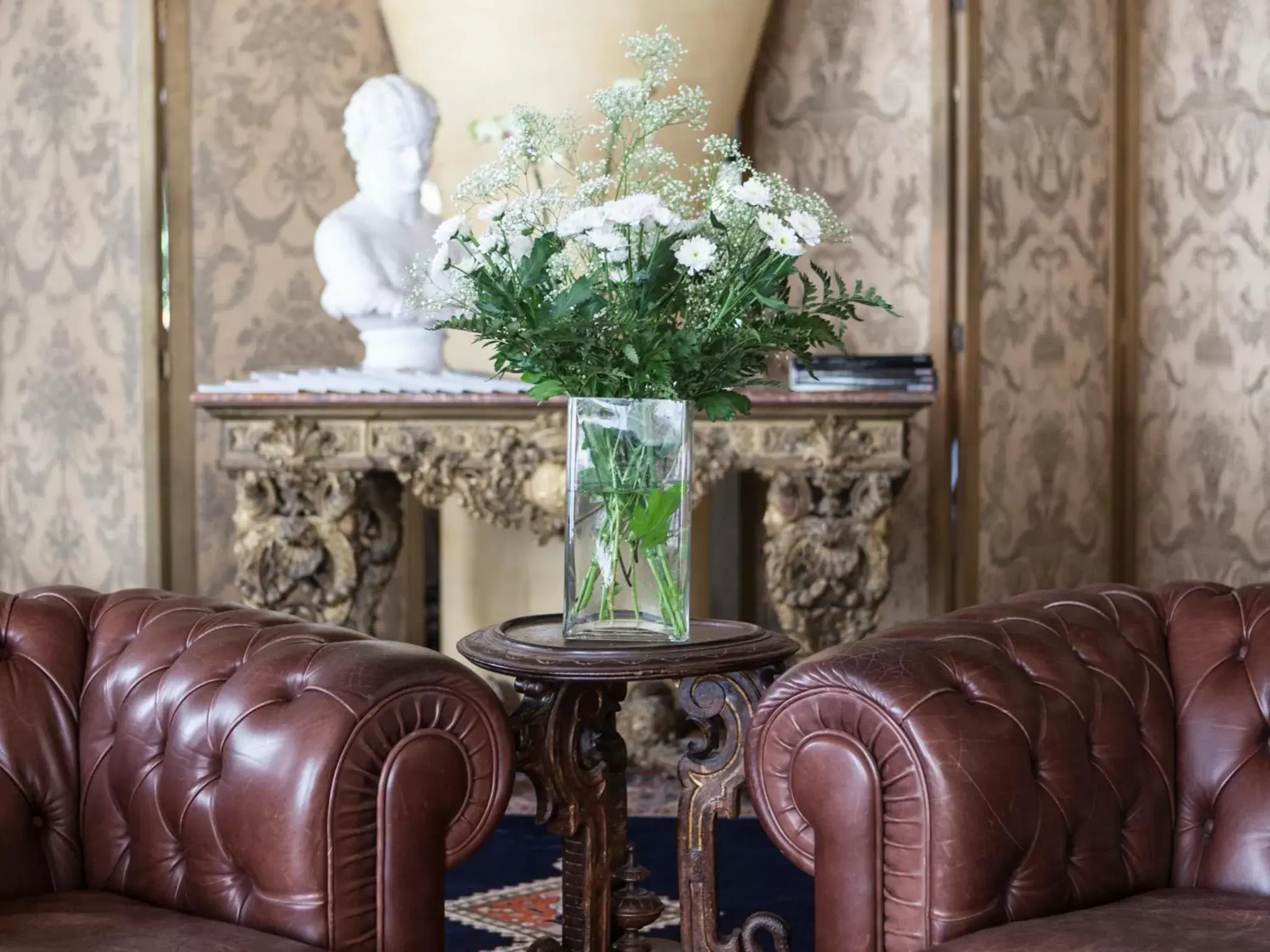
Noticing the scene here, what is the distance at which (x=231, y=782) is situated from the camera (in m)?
1.83

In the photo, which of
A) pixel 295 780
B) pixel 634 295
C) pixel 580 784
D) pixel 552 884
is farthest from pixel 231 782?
pixel 552 884

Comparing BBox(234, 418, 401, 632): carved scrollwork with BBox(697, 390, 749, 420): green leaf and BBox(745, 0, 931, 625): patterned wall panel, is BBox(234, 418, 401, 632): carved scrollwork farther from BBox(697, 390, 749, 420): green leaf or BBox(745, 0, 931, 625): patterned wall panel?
BBox(697, 390, 749, 420): green leaf

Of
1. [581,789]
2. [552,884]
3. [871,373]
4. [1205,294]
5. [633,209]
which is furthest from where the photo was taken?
[1205,294]

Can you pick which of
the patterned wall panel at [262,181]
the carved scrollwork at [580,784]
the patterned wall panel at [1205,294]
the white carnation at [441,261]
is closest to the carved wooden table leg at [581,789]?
the carved scrollwork at [580,784]

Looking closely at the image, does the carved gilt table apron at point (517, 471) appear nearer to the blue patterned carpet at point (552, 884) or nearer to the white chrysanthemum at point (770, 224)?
the blue patterned carpet at point (552, 884)

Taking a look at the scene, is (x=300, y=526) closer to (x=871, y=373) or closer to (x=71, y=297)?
(x=71, y=297)

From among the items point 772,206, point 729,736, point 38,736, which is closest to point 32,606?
point 38,736

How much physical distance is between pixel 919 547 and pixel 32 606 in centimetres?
264

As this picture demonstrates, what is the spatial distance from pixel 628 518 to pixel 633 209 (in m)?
0.40

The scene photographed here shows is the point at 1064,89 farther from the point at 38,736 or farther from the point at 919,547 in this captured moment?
the point at 38,736

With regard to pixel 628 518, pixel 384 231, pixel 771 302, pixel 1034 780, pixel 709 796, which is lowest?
pixel 709 796

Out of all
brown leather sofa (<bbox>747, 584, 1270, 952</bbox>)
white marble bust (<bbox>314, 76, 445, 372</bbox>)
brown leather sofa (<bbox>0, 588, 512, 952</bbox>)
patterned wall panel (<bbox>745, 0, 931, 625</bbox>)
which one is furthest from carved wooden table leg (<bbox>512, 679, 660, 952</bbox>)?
patterned wall panel (<bbox>745, 0, 931, 625</bbox>)

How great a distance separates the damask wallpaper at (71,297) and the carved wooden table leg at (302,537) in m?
0.77

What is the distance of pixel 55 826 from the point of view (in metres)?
2.01
